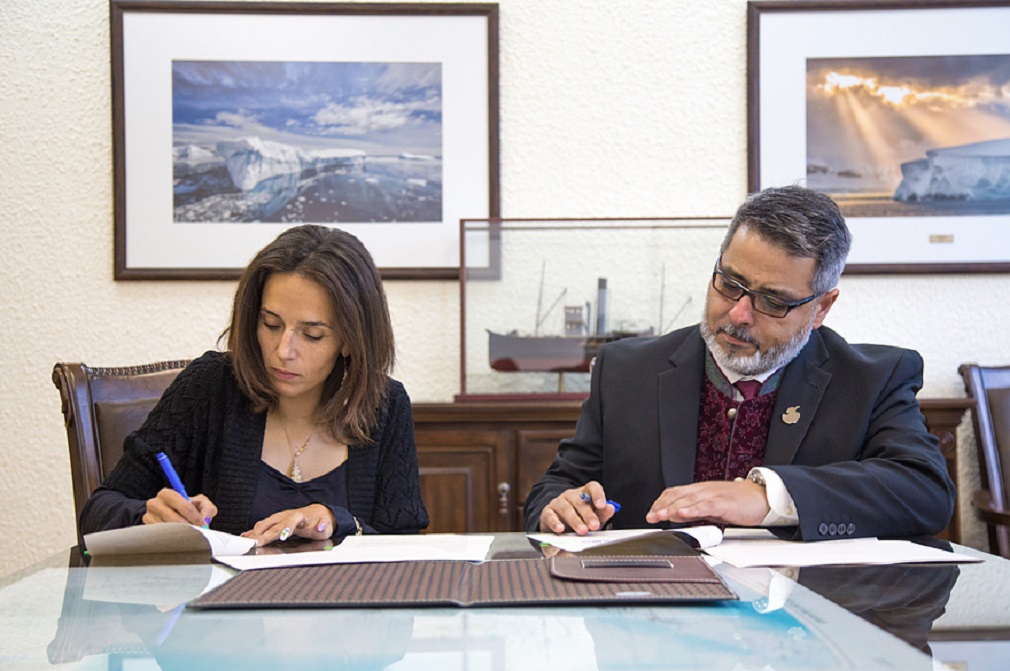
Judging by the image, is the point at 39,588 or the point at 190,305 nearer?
the point at 39,588

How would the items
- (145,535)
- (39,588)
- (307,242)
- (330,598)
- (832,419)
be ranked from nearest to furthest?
(330,598) → (39,588) → (145,535) → (832,419) → (307,242)

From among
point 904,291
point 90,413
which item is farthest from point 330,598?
point 904,291

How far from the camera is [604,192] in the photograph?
4.00 meters

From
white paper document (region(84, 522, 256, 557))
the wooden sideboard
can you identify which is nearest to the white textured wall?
the wooden sideboard

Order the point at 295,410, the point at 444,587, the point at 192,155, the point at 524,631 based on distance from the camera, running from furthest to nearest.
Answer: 1. the point at 192,155
2. the point at 295,410
3. the point at 444,587
4. the point at 524,631

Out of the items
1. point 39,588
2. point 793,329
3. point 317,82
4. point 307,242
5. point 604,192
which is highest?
point 317,82

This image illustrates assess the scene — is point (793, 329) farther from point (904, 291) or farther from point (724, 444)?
point (904, 291)

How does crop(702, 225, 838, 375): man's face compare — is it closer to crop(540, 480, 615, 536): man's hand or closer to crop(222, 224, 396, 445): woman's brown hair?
crop(540, 480, 615, 536): man's hand

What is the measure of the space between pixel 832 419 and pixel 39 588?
61.5 inches

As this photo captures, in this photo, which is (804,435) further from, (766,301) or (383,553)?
(383,553)

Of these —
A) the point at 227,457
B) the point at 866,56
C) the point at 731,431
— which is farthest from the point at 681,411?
the point at 866,56

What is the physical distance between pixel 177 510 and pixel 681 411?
1091mm

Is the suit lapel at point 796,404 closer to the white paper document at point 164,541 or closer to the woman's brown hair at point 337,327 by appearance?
the woman's brown hair at point 337,327

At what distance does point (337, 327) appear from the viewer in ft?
7.70
